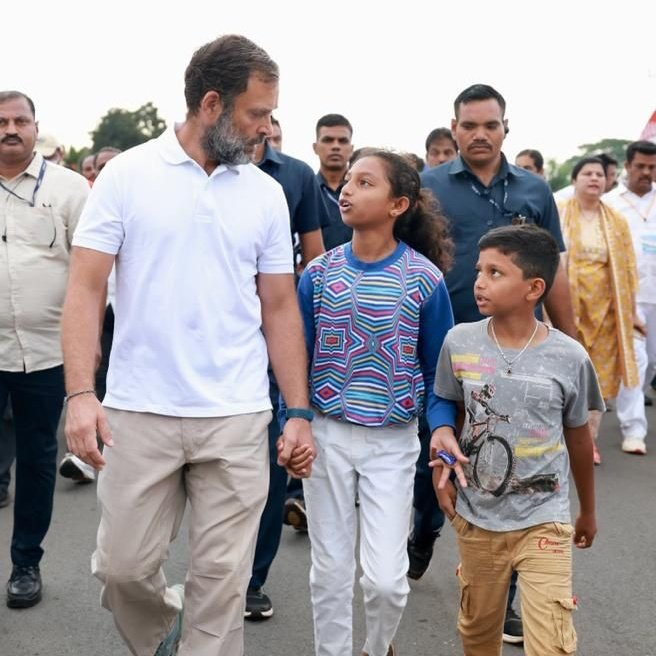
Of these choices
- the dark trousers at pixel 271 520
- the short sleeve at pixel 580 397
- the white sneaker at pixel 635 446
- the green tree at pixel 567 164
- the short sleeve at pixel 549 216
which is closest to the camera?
the short sleeve at pixel 580 397

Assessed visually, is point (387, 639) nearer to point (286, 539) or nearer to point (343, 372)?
point (343, 372)

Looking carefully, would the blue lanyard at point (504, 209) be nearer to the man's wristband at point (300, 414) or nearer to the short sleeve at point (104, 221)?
the man's wristband at point (300, 414)

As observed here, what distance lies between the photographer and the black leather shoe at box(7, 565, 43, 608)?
456 cm

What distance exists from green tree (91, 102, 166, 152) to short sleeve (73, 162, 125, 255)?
75.2 metres

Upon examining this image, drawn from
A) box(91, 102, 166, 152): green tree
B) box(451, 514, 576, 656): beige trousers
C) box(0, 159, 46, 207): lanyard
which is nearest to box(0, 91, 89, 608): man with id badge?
box(0, 159, 46, 207): lanyard

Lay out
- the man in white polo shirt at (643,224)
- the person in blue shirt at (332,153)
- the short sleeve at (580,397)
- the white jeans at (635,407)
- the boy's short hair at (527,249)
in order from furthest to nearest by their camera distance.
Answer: the man in white polo shirt at (643,224) < the white jeans at (635,407) < the person in blue shirt at (332,153) < the boy's short hair at (527,249) < the short sleeve at (580,397)

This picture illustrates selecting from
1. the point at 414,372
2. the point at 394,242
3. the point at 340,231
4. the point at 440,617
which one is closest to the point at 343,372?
the point at 414,372

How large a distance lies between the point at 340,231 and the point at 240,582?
3.10m

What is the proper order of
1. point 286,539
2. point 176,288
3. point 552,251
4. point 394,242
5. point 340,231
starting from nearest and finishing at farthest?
1. point 176,288
2. point 552,251
3. point 394,242
4. point 286,539
5. point 340,231

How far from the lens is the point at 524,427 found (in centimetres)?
332

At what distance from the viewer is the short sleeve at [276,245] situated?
3.50 metres

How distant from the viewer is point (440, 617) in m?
4.54

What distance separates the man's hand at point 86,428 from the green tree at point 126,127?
7549 cm

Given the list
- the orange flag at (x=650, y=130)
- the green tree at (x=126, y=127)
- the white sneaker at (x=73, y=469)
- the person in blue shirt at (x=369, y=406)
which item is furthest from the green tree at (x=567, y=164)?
the person in blue shirt at (x=369, y=406)
